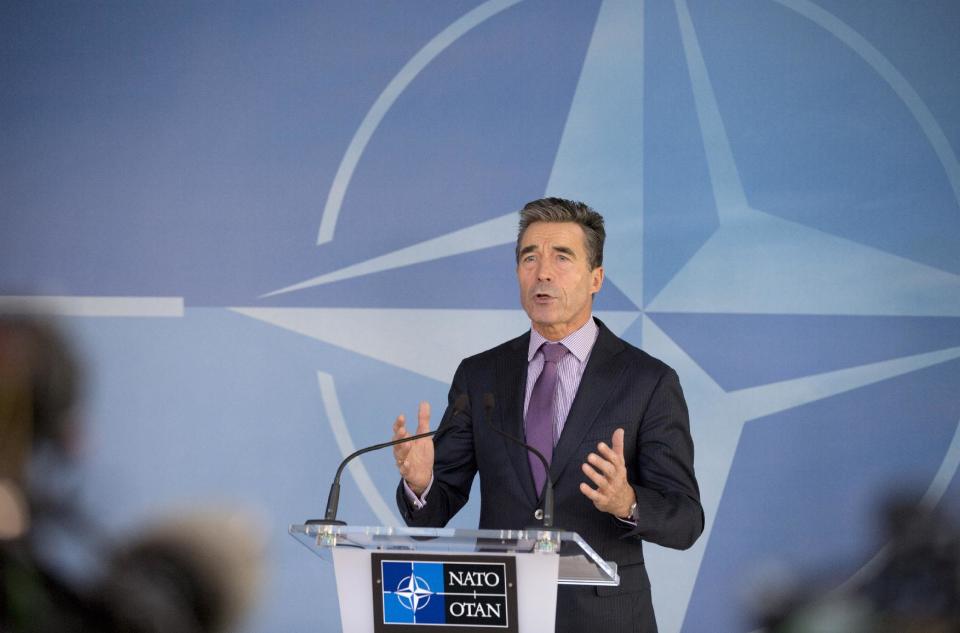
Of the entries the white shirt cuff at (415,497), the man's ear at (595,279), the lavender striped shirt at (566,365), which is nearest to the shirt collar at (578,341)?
the lavender striped shirt at (566,365)

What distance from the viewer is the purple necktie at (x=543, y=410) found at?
330cm

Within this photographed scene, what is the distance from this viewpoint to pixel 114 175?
5.01 metres

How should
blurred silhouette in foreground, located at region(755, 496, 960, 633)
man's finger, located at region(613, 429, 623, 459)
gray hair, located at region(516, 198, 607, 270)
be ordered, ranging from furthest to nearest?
1. blurred silhouette in foreground, located at region(755, 496, 960, 633)
2. gray hair, located at region(516, 198, 607, 270)
3. man's finger, located at region(613, 429, 623, 459)

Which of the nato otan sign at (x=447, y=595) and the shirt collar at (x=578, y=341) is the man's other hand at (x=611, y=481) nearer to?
the nato otan sign at (x=447, y=595)

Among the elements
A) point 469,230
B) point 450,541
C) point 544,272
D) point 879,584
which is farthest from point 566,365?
point 879,584

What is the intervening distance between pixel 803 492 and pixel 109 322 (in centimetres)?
291

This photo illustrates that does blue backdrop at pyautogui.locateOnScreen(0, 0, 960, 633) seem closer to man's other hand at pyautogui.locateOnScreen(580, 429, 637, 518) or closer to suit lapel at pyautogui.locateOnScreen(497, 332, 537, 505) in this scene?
suit lapel at pyautogui.locateOnScreen(497, 332, 537, 505)

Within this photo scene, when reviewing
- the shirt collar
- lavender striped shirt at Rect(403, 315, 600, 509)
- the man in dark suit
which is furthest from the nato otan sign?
the shirt collar

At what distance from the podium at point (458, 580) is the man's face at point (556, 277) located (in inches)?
44.7

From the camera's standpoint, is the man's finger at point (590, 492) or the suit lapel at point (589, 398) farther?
the suit lapel at point (589, 398)

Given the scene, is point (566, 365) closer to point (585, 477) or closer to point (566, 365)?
point (566, 365)

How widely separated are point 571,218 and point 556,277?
23 centimetres

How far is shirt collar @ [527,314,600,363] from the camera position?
11.5ft

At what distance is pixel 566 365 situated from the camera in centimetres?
349
